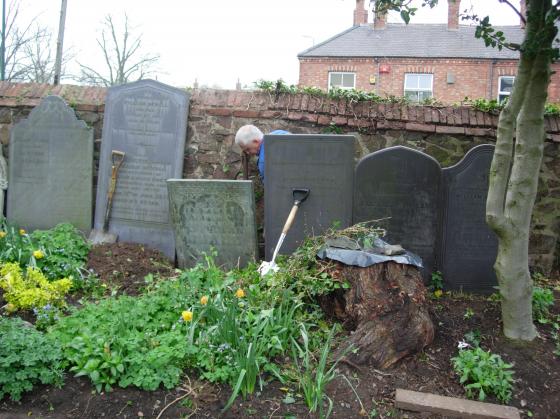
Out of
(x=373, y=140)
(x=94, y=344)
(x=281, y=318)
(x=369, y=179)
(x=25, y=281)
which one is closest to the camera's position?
(x=94, y=344)

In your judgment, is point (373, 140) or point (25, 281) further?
point (373, 140)

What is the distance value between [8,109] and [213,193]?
3.16 m

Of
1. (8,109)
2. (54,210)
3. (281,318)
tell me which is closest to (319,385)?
(281,318)

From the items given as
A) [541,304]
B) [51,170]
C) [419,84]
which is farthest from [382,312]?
[419,84]

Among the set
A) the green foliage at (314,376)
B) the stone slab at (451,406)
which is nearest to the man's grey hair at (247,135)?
the green foliage at (314,376)

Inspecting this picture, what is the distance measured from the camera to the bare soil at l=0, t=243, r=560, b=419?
2709 millimetres

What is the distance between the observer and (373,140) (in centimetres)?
601

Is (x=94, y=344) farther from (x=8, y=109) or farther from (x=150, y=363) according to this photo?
(x=8, y=109)

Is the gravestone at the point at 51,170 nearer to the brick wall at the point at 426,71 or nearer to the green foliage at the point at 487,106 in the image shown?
the green foliage at the point at 487,106

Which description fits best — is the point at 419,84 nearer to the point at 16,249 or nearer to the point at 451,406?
the point at 16,249

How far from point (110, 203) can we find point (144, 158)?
0.65 m

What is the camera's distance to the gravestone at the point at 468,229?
499 centimetres

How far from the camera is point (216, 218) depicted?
17.0ft

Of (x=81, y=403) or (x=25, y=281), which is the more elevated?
(x=25, y=281)
